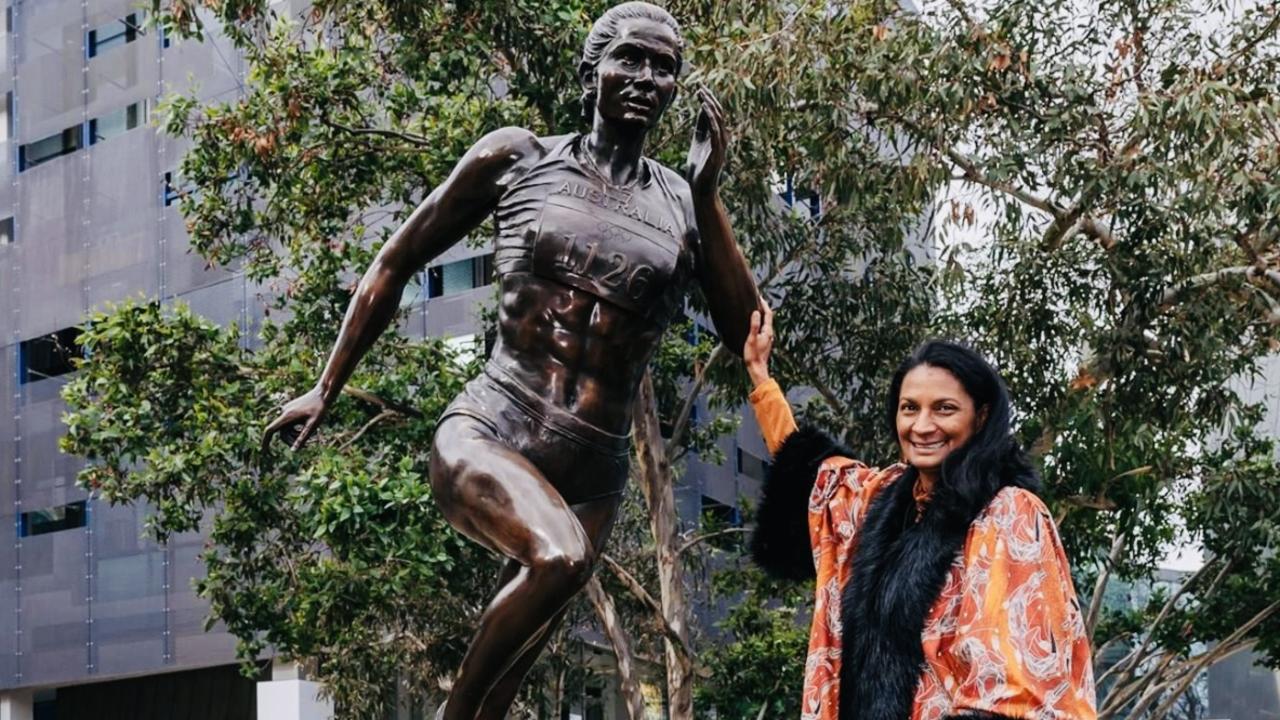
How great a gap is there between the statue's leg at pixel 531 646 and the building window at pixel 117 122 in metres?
24.0

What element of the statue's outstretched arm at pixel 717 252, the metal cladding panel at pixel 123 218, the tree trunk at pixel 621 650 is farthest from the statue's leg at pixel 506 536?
the metal cladding panel at pixel 123 218

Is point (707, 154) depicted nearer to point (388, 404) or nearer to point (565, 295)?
point (565, 295)

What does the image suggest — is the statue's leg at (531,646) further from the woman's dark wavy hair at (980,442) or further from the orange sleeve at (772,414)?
the woman's dark wavy hair at (980,442)

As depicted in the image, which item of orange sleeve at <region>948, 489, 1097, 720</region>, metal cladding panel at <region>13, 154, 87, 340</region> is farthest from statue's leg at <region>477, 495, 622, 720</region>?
metal cladding panel at <region>13, 154, 87, 340</region>

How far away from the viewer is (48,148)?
1143 inches

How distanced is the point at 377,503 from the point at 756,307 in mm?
7841

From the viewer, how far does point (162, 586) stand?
1030 inches

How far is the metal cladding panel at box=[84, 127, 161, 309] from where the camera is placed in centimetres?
2705

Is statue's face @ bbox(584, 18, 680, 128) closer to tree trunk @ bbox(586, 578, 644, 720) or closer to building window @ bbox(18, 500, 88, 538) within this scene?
tree trunk @ bbox(586, 578, 644, 720)

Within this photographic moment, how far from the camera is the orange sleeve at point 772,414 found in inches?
187

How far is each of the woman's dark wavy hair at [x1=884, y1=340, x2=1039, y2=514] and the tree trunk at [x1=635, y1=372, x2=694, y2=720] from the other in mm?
9370

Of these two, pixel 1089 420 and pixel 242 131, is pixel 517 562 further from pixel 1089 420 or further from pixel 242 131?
pixel 242 131

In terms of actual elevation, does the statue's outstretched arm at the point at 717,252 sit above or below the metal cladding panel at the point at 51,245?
below

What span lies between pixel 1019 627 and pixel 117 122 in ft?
85.3
